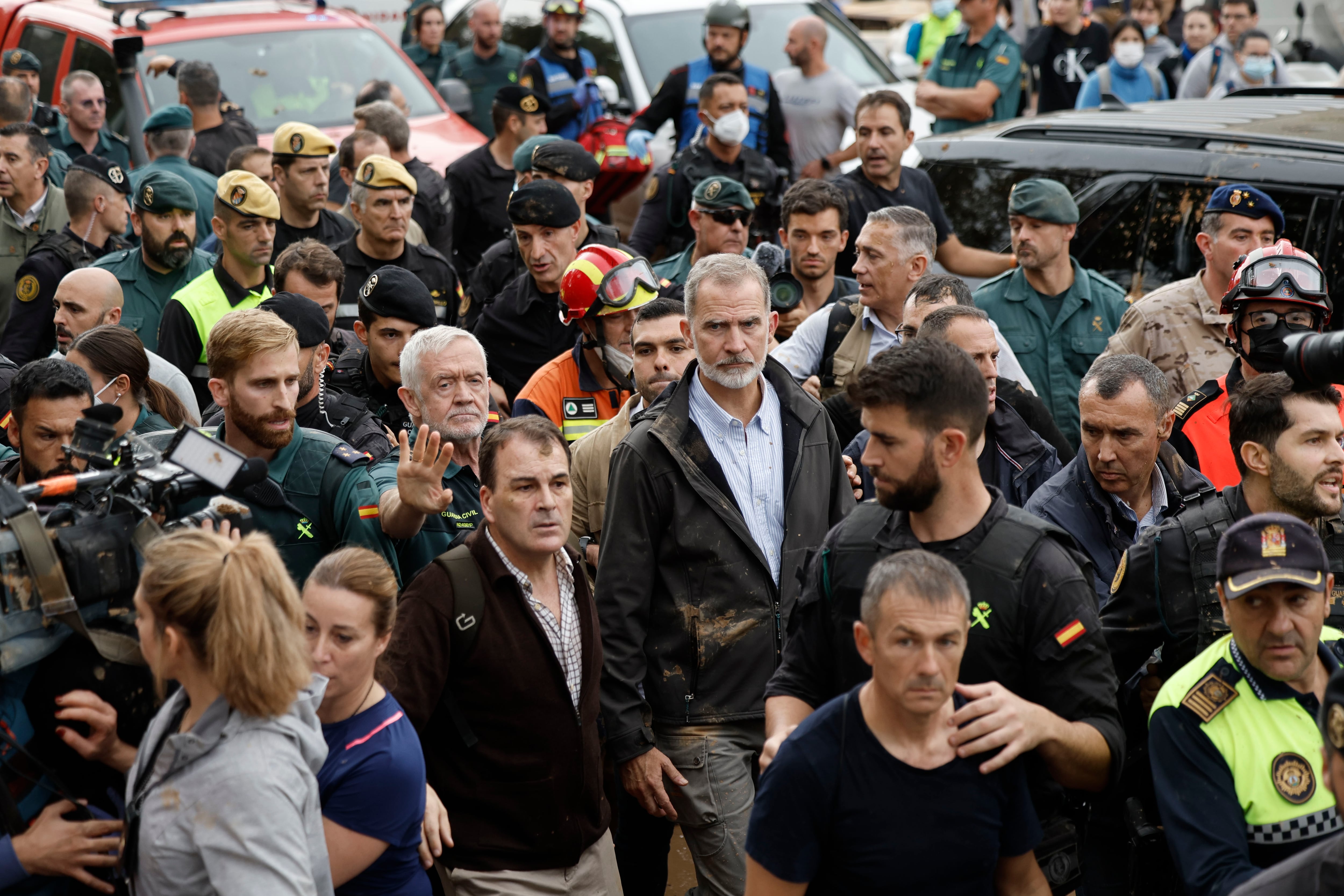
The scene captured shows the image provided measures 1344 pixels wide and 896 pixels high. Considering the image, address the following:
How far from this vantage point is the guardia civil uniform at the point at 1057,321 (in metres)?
6.41

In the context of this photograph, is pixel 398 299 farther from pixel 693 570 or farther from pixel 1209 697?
pixel 1209 697

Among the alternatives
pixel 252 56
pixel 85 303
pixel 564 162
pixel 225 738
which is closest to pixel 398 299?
pixel 85 303

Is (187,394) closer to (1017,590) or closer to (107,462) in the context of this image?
(107,462)

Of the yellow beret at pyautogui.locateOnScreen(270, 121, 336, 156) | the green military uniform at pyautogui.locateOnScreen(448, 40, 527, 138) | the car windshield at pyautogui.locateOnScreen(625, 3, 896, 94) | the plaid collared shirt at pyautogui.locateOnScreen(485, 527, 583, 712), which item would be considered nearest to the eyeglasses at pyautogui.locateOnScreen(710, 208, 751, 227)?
the yellow beret at pyautogui.locateOnScreen(270, 121, 336, 156)

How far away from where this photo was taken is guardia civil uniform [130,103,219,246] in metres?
8.86

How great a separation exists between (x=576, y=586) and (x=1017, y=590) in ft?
4.83

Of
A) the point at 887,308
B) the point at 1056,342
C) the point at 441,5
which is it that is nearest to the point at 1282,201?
the point at 1056,342

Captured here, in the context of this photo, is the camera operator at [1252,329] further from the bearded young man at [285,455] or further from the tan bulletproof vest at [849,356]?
the bearded young man at [285,455]

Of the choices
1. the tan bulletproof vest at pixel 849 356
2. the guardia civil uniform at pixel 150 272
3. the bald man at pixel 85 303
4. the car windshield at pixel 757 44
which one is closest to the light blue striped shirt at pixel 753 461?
the tan bulletproof vest at pixel 849 356

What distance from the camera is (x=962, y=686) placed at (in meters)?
3.04

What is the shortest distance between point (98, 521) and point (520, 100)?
→ 683cm

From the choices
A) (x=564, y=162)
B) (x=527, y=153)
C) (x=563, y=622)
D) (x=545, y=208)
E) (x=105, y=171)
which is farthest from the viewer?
(x=105, y=171)

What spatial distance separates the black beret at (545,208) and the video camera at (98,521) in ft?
11.1

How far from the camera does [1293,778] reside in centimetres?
312
